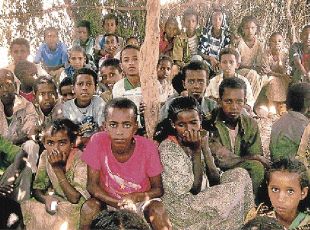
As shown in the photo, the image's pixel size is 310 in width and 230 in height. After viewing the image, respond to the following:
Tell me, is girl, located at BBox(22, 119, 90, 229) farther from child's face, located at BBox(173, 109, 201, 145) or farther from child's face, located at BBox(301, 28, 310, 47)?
child's face, located at BBox(301, 28, 310, 47)

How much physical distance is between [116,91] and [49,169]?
132cm

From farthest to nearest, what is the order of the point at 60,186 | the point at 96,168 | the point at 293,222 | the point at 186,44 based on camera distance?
the point at 186,44, the point at 60,186, the point at 96,168, the point at 293,222

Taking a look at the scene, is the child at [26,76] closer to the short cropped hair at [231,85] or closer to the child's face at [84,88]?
the child's face at [84,88]

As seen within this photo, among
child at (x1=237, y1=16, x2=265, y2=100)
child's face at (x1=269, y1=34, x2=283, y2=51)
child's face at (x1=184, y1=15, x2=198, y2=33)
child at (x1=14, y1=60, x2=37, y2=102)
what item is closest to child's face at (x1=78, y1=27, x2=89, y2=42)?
child's face at (x1=184, y1=15, x2=198, y2=33)

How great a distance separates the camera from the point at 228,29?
7.15 m

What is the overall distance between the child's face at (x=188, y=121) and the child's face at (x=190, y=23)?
3.75m

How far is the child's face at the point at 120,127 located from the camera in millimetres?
3236

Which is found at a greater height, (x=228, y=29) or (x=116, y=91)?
(x=228, y=29)

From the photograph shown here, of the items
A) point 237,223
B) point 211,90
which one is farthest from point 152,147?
point 211,90

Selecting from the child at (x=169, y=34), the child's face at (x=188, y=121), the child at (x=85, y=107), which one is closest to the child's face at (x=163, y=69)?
the child at (x=85, y=107)

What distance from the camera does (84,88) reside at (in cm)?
441

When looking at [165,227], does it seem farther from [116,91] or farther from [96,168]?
[116,91]

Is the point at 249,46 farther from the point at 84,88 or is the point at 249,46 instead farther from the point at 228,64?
the point at 84,88

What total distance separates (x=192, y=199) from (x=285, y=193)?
2.09ft
